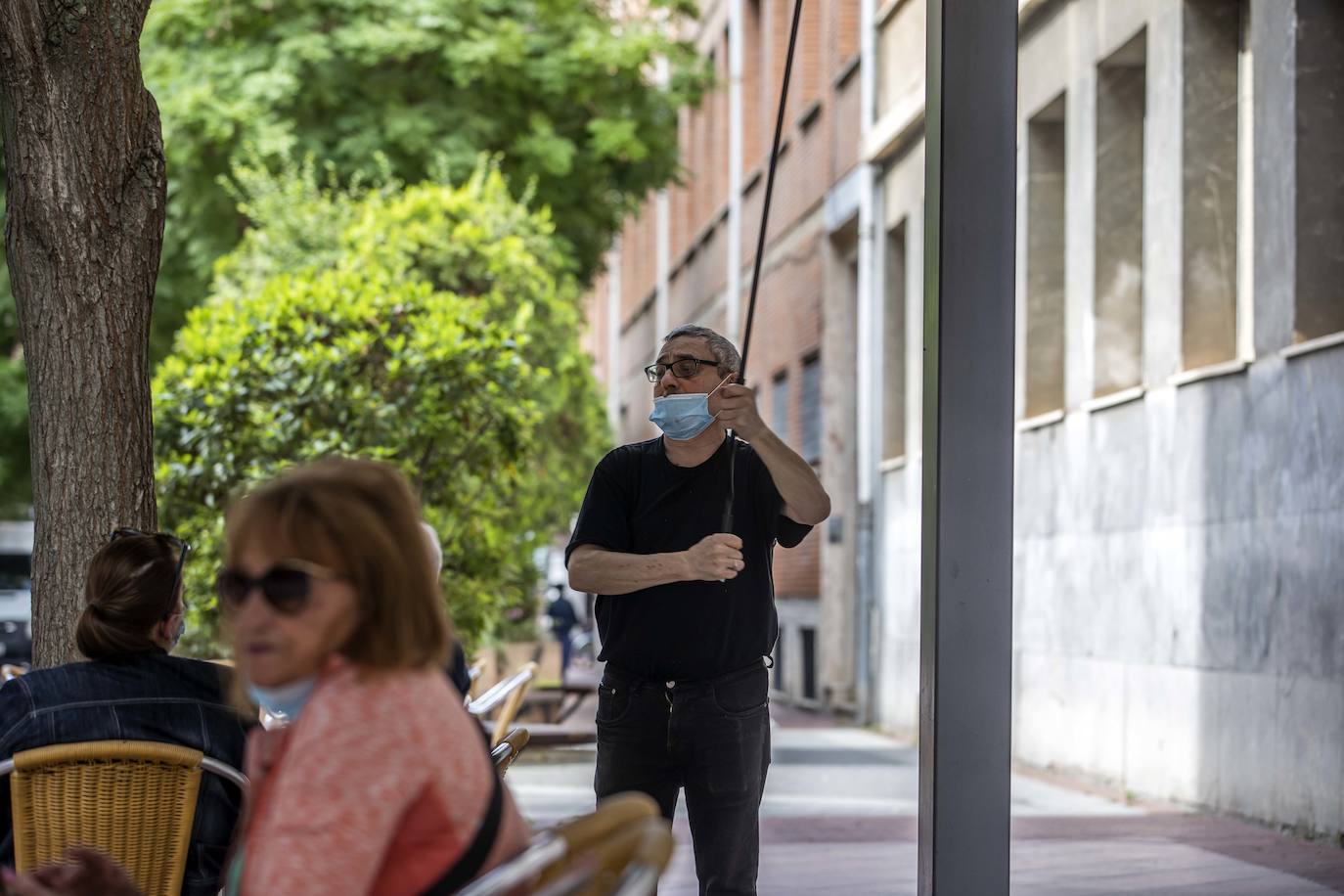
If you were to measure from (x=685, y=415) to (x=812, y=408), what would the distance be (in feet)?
66.0

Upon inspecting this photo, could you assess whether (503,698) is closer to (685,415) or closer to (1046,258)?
(685,415)

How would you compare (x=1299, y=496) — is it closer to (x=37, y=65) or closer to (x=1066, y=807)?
(x=1066, y=807)

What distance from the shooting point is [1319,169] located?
11.4m

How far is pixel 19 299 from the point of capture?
6.22 metres

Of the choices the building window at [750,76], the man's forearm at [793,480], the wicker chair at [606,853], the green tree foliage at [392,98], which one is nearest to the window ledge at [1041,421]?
the green tree foliage at [392,98]

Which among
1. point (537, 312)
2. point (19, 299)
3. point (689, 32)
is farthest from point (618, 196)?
point (19, 299)

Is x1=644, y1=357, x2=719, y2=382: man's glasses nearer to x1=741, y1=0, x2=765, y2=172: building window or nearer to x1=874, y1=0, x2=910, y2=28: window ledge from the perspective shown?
x1=874, y1=0, x2=910, y2=28: window ledge

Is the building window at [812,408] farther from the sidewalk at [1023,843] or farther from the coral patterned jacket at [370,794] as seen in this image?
the coral patterned jacket at [370,794]

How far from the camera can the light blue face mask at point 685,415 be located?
5293mm

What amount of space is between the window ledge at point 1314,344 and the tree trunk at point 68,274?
676cm

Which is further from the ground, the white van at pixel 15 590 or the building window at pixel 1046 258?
the building window at pixel 1046 258

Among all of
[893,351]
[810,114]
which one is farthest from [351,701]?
[810,114]

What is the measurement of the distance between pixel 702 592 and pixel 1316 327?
23.4ft

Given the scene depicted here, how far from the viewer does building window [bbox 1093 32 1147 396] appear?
15.1m
